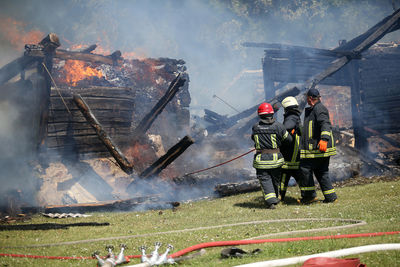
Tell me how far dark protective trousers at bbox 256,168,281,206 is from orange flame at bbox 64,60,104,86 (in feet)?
31.6

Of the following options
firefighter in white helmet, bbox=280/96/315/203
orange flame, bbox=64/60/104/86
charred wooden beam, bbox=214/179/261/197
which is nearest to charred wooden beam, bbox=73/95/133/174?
charred wooden beam, bbox=214/179/261/197

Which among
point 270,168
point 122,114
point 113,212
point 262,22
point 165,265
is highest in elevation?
point 262,22

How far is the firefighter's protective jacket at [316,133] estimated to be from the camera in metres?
7.77

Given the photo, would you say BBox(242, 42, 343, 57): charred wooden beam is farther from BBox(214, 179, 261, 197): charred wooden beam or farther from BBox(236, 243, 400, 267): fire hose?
BBox(236, 243, 400, 267): fire hose

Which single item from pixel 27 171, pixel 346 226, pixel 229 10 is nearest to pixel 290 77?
pixel 27 171

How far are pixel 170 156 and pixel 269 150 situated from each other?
3.71 m

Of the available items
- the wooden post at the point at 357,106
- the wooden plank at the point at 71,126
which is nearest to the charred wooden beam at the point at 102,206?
the wooden plank at the point at 71,126

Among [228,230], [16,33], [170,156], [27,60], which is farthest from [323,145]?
[16,33]

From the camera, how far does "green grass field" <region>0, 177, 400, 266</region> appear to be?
401 cm

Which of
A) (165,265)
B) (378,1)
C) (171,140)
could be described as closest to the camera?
(165,265)

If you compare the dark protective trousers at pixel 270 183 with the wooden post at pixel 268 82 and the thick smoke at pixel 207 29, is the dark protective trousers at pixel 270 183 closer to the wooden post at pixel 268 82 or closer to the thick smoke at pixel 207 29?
the wooden post at pixel 268 82

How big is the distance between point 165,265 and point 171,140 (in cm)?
1241

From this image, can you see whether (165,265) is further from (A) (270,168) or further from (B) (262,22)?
(B) (262,22)

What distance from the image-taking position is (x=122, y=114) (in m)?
13.8
